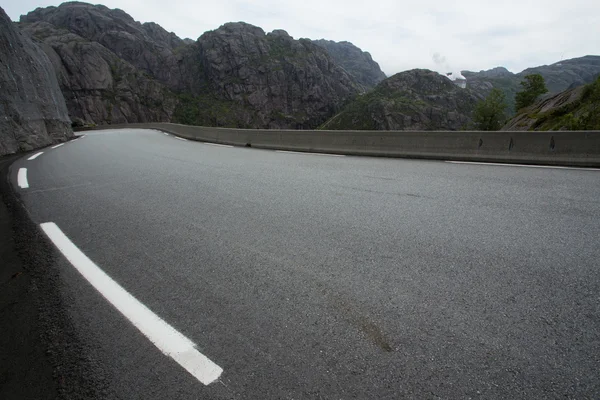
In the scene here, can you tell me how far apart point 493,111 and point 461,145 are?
69164 mm

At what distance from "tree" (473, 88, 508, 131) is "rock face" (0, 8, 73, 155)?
73.1m

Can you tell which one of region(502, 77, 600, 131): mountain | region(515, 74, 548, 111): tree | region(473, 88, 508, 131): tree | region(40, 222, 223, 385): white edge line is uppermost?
region(515, 74, 548, 111): tree

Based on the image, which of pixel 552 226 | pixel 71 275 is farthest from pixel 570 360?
pixel 71 275

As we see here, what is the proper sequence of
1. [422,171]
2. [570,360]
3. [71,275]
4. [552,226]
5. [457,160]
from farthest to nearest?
1. [457,160]
2. [422,171]
3. [552,226]
4. [71,275]
5. [570,360]

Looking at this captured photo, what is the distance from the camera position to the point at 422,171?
23.7ft

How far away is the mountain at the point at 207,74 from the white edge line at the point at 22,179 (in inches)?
4800

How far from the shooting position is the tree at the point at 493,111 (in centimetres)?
6544

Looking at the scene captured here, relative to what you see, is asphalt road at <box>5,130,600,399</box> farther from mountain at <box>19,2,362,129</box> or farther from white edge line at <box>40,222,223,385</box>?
mountain at <box>19,2,362,129</box>

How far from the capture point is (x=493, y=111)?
65250mm

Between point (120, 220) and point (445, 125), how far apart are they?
16792cm

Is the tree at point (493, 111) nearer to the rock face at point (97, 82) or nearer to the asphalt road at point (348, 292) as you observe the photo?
the asphalt road at point (348, 292)

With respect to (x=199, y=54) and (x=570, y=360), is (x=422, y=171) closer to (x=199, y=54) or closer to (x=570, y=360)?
(x=570, y=360)

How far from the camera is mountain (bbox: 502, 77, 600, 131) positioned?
18.8m

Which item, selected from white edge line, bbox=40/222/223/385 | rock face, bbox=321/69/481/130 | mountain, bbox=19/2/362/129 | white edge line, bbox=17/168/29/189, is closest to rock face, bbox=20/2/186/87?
mountain, bbox=19/2/362/129
